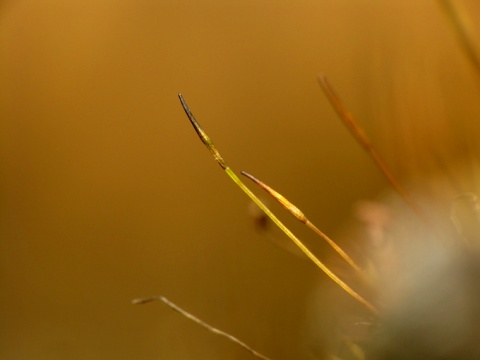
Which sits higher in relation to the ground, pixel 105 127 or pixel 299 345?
pixel 105 127

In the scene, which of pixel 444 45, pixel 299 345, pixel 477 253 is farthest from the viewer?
pixel 444 45

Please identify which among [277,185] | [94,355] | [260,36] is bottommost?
[94,355]

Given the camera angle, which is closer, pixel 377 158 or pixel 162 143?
pixel 377 158

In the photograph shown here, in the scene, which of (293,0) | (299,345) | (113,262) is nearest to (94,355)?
(113,262)

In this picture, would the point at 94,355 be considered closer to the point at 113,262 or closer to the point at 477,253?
the point at 113,262

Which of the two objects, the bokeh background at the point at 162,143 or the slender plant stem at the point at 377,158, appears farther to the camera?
the bokeh background at the point at 162,143

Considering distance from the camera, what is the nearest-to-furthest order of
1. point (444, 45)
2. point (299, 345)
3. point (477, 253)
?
1. point (477, 253)
2. point (299, 345)
3. point (444, 45)

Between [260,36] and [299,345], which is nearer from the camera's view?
[299,345]

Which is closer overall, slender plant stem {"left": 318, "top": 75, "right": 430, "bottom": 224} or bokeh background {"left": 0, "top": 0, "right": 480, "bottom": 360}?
slender plant stem {"left": 318, "top": 75, "right": 430, "bottom": 224}
